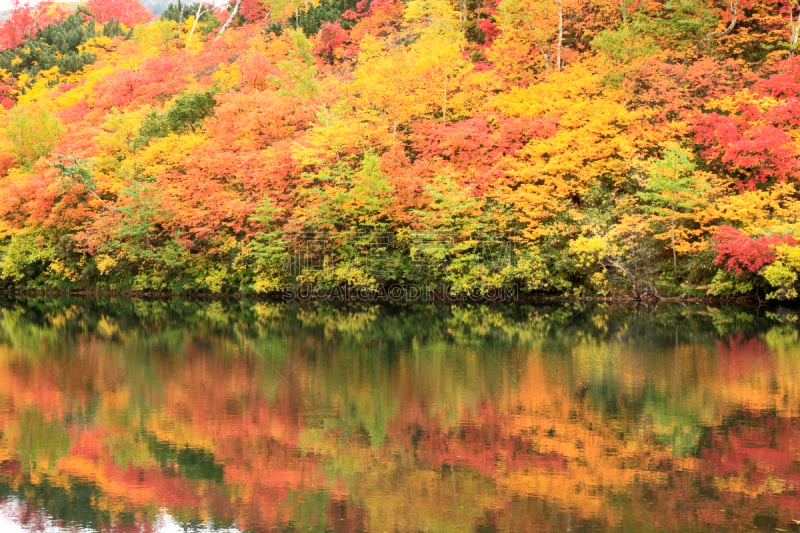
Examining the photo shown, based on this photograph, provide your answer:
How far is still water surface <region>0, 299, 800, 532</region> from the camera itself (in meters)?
8.86

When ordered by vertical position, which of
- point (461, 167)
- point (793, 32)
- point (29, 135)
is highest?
point (793, 32)

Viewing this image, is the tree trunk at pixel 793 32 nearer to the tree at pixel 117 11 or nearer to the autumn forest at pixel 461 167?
the autumn forest at pixel 461 167

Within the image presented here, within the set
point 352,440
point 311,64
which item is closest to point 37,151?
point 311,64

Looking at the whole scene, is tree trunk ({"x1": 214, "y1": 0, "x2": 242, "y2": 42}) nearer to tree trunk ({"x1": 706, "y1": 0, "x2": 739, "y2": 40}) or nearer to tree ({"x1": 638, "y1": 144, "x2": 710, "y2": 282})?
tree trunk ({"x1": 706, "y1": 0, "x2": 739, "y2": 40})

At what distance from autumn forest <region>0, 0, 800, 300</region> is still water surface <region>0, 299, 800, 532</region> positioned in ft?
23.7

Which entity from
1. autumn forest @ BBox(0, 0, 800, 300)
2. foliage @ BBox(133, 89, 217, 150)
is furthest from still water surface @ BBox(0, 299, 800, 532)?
foliage @ BBox(133, 89, 217, 150)

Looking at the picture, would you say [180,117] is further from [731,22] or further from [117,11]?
[117,11]

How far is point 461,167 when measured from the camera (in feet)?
109

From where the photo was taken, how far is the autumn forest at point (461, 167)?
94.2 ft

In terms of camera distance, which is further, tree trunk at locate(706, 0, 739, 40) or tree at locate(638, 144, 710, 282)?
tree trunk at locate(706, 0, 739, 40)

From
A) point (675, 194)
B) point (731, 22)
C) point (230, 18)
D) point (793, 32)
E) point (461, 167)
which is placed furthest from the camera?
point (230, 18)

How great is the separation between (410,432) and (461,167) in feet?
72.7

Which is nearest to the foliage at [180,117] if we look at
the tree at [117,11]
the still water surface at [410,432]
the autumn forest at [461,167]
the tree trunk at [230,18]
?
the autumn forest at [461,167]

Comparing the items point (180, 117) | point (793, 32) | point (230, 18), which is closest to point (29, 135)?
point (180, 117)
